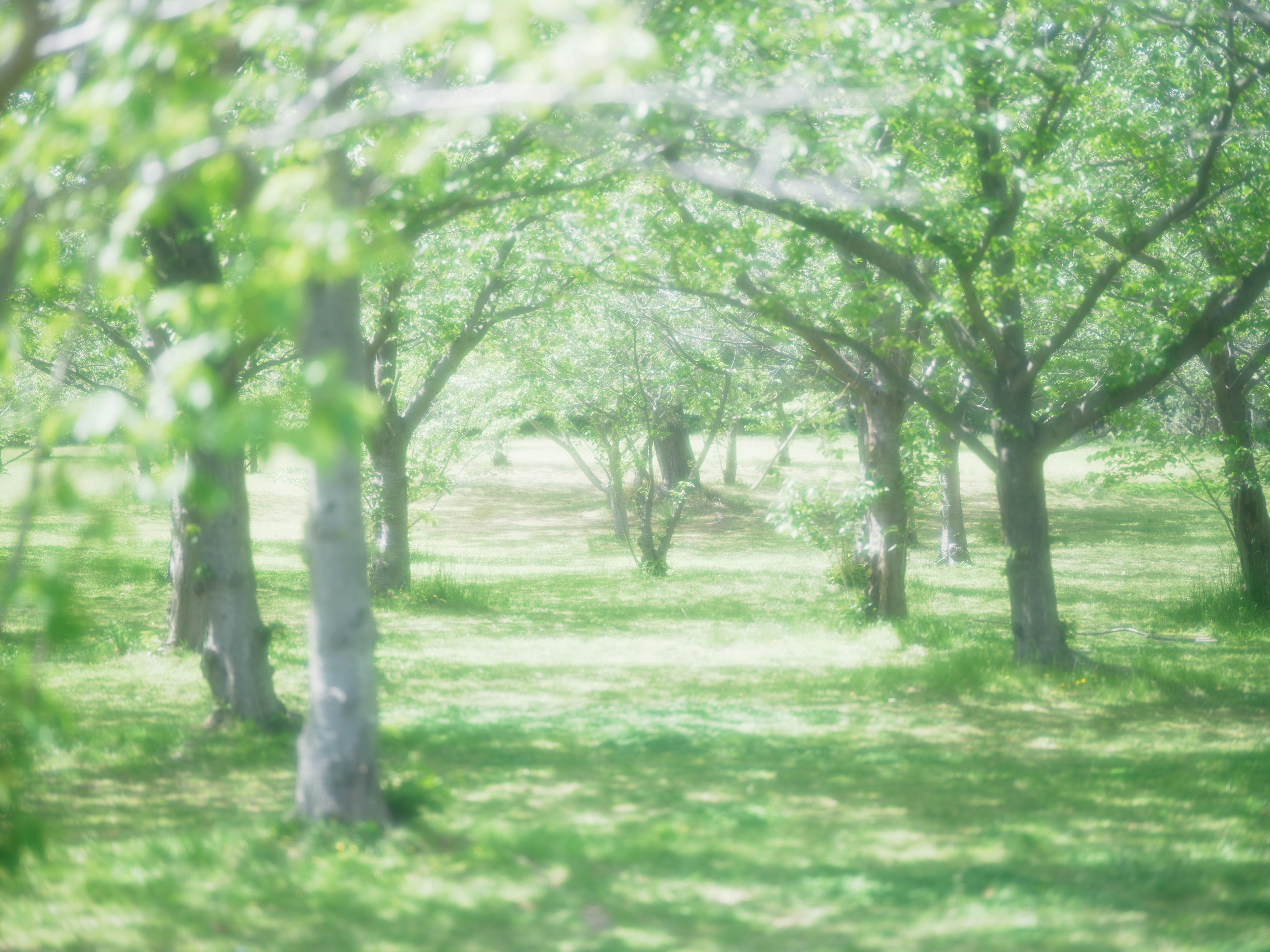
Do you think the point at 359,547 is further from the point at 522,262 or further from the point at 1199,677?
the point at 522,262

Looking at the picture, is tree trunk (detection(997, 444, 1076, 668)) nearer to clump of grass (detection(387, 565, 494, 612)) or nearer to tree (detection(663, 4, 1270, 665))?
tree (detection(663, 4, 1270, 665))

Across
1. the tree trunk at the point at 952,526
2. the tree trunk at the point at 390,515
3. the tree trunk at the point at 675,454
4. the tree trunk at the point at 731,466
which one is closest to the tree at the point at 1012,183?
the tree trunk at the point at 390,515

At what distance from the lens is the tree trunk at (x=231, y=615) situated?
765 centimetres

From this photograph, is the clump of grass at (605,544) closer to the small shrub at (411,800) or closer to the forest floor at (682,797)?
the forest floor at (682,797)

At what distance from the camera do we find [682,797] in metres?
6.44

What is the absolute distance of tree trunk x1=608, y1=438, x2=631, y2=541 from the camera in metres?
25.5

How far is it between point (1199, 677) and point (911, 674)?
9.52ft

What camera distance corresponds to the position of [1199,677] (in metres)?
10.5

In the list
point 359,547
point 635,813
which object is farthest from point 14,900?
point 635,813

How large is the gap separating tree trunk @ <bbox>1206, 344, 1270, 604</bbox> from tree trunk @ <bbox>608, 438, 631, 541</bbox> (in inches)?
502

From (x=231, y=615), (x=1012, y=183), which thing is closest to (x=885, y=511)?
(x=1012, y=183)

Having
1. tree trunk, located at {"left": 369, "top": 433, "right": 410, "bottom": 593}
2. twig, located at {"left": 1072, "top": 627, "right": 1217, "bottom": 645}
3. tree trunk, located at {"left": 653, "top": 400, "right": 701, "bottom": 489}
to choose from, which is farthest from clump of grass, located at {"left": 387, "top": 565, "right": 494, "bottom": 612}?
tree trunk, located at {"left": 653, "top": 400, "right": 701, "bottom": 489}

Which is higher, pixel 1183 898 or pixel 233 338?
pixel 233 338

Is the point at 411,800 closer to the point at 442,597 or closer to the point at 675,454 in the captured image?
the point at 442,597
